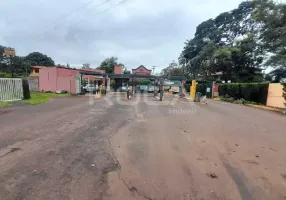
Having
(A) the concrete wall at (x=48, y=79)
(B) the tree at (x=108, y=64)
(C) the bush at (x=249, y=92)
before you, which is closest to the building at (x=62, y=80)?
(A) the concrete wall at (x=48, y=79)

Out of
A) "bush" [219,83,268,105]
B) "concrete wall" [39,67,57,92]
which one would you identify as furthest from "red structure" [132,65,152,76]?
"bush" [219,83,268,105]

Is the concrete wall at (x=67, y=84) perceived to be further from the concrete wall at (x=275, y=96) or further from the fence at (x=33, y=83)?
the concrete wall at (x=275, y=96)

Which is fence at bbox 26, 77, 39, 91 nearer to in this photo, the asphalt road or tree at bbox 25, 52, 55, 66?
the asphalt road

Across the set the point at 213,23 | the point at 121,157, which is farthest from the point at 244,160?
the point at 213,23

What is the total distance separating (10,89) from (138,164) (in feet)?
52.9

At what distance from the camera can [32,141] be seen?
6441 millimetres

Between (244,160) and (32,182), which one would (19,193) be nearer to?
(32,182)

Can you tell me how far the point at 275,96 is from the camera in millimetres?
18938

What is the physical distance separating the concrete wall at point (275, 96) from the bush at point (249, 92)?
2.12 feet

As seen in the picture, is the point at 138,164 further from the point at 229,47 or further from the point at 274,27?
the point at 229,47

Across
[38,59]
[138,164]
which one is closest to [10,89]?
[138,164]

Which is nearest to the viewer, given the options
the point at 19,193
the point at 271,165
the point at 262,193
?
the point at 19,193

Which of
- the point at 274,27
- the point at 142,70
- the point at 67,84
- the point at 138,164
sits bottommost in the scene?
the point at 138,164

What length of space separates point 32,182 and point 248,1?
45422mm
